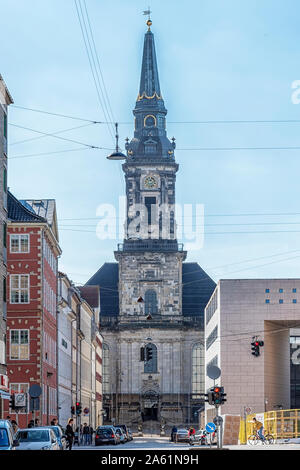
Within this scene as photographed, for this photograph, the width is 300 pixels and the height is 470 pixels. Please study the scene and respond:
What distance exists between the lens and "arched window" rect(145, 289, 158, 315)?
153m

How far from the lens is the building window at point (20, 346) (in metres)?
70.4

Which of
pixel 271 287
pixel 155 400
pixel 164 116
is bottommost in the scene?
pixel 155 400

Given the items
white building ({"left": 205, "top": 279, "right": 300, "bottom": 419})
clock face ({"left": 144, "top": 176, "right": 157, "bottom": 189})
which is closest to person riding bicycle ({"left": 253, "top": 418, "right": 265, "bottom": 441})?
white building ({"left": 205, "top": 279, "right": 300, "bottom": 419})

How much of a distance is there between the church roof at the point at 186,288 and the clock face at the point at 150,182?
18.0m

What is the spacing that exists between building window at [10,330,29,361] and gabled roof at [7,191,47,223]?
714 cm

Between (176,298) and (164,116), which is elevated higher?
(164,116)

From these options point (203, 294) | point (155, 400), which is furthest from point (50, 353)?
point (203, 294)

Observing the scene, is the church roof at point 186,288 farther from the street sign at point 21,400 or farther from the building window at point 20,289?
the street sign at point 21,400

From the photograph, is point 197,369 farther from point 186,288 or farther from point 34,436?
point 34,436

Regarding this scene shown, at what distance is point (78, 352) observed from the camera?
363 feet

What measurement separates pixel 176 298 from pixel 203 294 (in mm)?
12015

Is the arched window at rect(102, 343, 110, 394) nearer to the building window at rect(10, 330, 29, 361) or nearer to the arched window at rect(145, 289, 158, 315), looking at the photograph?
the arched window at rect(145, 289, 158, 315)
